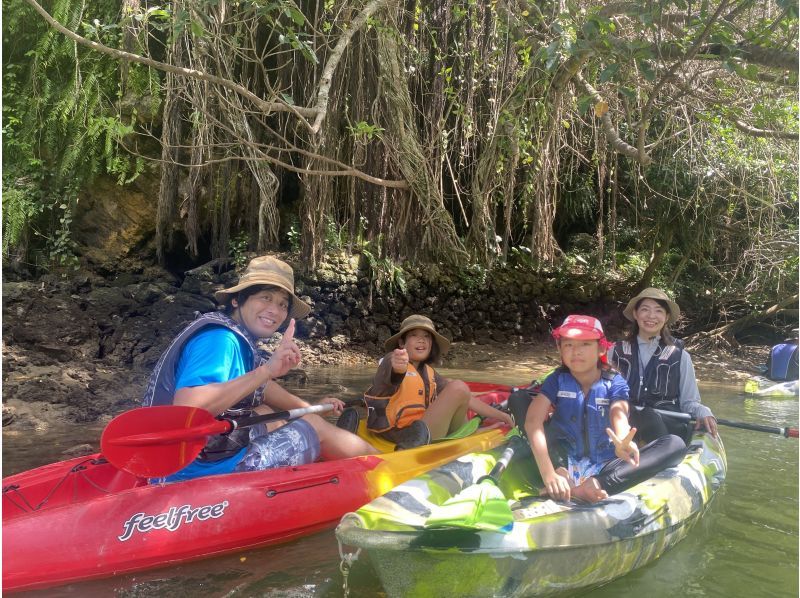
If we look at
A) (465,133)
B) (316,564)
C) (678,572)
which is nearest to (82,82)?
(465,133)

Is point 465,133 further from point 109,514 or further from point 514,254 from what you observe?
point 109,514

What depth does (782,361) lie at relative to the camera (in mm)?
8031

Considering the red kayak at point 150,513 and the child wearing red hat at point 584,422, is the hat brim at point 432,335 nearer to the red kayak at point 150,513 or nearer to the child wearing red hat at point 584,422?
the red kayak at point 150,513

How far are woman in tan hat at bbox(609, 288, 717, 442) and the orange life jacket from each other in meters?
1.33

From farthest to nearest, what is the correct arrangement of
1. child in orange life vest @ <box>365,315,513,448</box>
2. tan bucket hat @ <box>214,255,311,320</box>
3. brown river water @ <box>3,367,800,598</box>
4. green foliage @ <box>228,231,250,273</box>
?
1. green foliage @ <box>228,231,250,273</box>
2. child in orange life vest @ <box>365,315,513,448</box>
3. tan bucket hat @ <box>214,255,311,320</box>
4. brown river water @ <box>3,367,800,598</box>

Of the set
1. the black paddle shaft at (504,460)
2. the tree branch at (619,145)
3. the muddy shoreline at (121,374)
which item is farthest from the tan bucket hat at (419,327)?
the muddy shoreline at (121,374)

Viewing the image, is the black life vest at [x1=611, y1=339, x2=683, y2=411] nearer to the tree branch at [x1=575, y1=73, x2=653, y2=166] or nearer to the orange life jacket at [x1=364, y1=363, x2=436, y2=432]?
the orange life jacket at [x1=364, y1=363, x2=436, y2=432]

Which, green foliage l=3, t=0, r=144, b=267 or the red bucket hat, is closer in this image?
the red bucket hat

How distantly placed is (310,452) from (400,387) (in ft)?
2.87

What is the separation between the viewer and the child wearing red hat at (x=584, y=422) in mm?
3154

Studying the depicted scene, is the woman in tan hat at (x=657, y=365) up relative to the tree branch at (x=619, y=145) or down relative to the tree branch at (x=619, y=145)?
down

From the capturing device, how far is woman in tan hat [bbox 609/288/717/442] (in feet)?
13.4

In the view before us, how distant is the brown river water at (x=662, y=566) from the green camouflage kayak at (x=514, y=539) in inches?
4.9

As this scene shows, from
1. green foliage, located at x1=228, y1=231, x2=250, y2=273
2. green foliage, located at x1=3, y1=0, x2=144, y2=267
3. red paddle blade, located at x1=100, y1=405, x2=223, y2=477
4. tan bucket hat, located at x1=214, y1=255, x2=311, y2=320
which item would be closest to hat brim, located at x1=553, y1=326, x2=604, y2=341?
tan bucket hat, located at x1=214, y1=255, x2=311, y2=320
